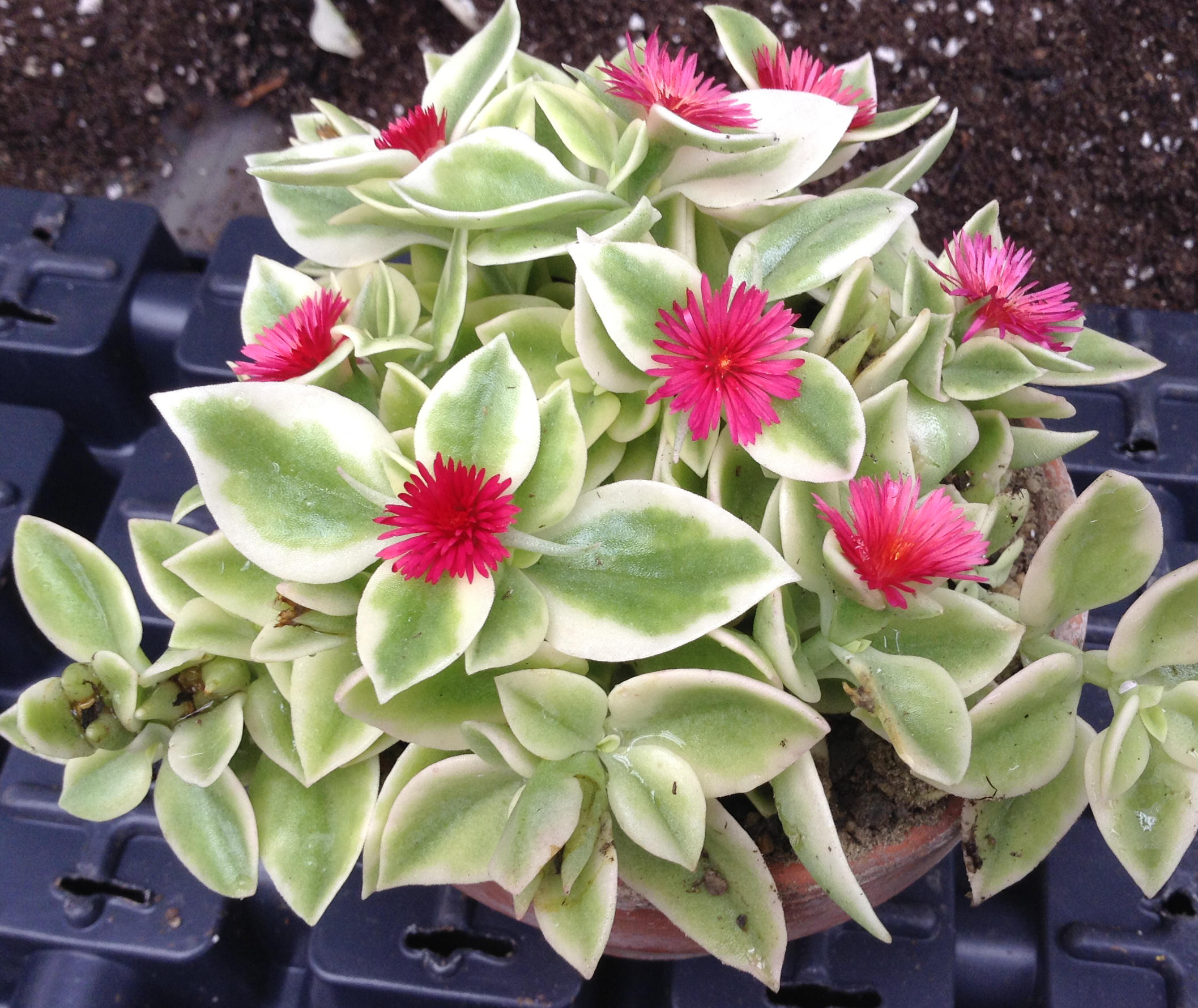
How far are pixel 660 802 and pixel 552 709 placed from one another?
0.07 metres

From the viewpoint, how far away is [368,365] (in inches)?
23.6

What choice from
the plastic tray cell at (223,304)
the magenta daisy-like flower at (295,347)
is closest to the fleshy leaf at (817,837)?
the magenta daisy-like flower at (295,347)

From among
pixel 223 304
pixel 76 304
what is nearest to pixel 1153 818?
pixel 223 304

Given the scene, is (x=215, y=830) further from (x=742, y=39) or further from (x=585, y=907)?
(x=742, y=39)

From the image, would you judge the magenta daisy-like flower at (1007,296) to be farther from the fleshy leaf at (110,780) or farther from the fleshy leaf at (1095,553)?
the fleshy leaf at (110,780)

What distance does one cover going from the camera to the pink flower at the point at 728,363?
0.48m

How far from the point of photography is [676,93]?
56 cm

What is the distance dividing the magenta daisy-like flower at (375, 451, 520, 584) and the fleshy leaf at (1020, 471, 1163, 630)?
11.0 inches

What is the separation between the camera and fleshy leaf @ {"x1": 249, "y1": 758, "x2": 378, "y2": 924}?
0.55 metres

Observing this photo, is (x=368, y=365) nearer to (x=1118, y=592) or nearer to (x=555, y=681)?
(x=555, y=681)

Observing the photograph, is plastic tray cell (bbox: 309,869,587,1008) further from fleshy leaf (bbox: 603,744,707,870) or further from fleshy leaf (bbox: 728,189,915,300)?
fleshy leaf (bbox: 728,189,915,300)

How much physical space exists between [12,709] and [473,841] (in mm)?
250

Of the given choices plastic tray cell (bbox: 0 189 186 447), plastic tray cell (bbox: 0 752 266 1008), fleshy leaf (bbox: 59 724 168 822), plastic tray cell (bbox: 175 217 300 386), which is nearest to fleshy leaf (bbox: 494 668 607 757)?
fleshy leaf (bbox: 59 724 168 822)

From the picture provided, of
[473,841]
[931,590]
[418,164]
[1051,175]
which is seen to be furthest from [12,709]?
[1051,175]
